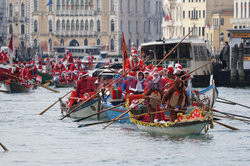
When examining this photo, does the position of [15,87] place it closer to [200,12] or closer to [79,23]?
[200,12]

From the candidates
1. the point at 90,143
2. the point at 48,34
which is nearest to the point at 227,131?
the point at 90,143

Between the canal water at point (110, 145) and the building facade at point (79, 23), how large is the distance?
9864cm

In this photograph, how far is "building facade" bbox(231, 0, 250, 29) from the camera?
90.9 metres

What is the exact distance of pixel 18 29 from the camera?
134250 millimetres

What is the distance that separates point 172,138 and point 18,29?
A: 11158cm

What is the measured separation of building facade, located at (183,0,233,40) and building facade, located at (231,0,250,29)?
42.2ft

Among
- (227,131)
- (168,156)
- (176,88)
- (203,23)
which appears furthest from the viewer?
(203,23)

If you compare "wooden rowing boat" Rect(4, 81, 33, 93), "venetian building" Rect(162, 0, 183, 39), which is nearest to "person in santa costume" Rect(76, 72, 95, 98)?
"wooden rowing boat" Rect(4, 81, 33, 93)

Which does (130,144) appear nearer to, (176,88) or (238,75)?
(176,88)

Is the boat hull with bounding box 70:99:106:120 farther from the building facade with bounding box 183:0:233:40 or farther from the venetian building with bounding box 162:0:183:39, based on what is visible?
the venetian building with bounding box 162:0:183:39

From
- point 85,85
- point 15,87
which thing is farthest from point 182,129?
point 15,87

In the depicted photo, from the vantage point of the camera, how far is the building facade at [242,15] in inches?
3580

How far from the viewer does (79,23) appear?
433 feet

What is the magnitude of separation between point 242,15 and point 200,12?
65.8ft
